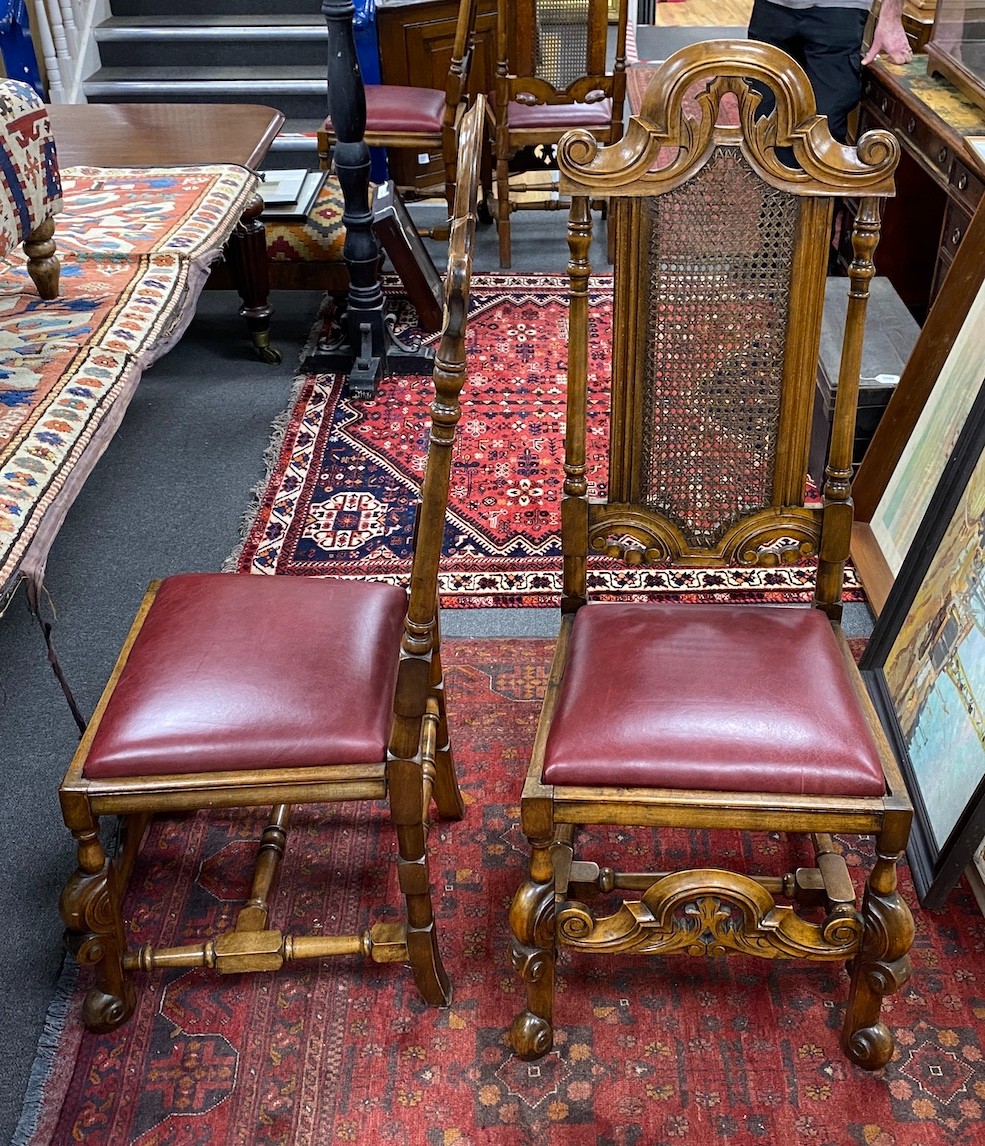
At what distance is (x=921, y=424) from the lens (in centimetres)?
304

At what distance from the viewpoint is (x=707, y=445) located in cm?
216

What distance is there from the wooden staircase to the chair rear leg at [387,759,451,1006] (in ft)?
15.7

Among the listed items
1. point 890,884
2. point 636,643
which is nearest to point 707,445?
point 636,643

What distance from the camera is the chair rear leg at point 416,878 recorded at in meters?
1.89

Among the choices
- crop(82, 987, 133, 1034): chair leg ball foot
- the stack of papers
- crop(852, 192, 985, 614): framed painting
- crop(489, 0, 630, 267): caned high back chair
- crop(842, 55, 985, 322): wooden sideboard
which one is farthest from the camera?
crop(489, 0, 630, 267): caned high back chair

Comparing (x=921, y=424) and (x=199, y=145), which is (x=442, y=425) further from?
(x=199, y=145)

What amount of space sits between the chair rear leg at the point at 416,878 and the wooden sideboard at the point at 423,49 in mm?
4325

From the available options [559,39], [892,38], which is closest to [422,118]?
Result: [559,39]

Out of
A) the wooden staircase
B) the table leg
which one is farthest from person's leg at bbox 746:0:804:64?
the wooden staircase

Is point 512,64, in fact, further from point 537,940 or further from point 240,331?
point 537,940

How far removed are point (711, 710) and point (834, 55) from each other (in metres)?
3.32

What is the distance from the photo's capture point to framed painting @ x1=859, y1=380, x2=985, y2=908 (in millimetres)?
2205

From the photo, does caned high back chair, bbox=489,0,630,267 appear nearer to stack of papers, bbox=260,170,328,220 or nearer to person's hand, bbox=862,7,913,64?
stack of papers, bbox=260,170,328,220

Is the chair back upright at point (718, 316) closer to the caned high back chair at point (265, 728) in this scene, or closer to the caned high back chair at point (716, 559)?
the caned high back chair at point (716, 559)
